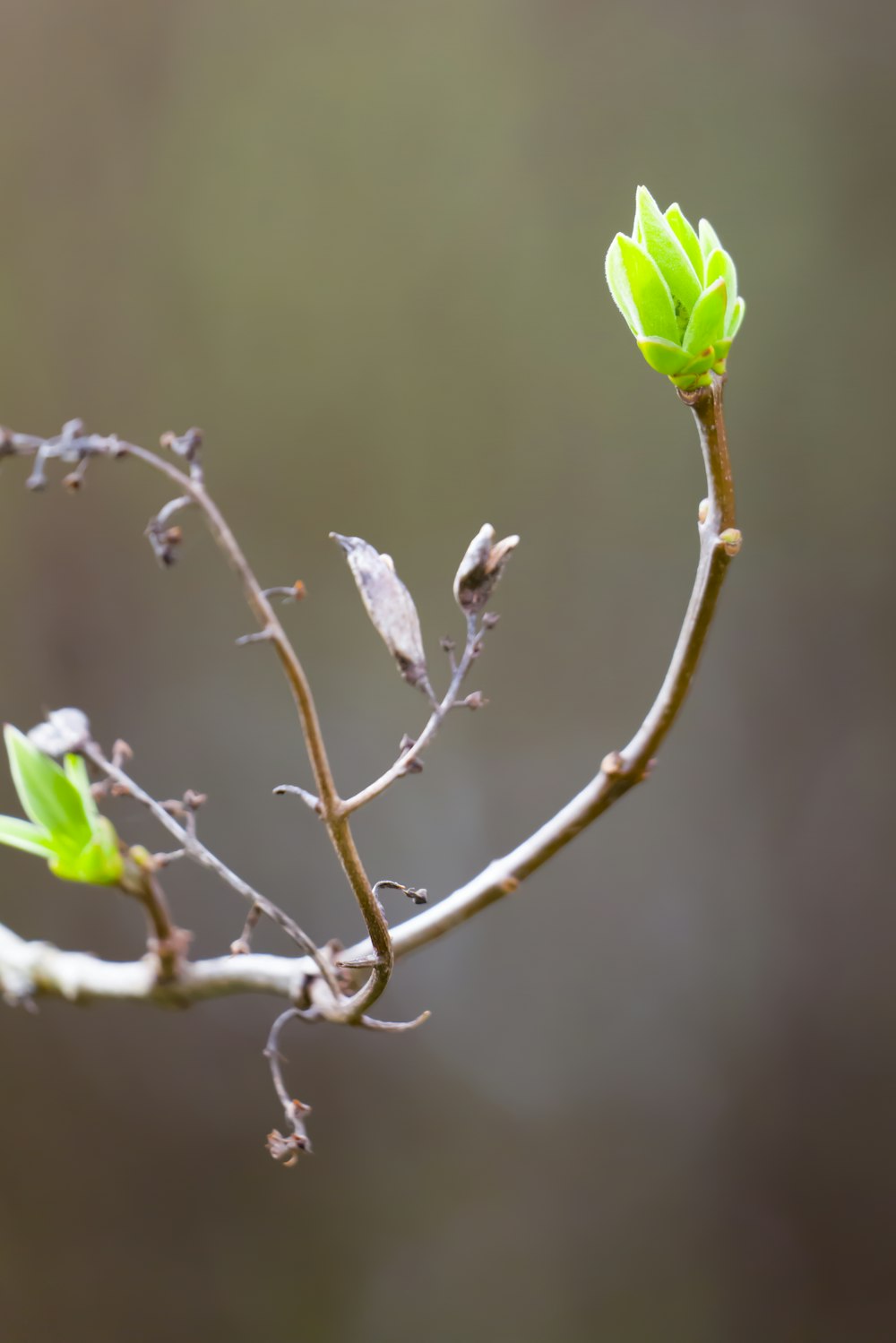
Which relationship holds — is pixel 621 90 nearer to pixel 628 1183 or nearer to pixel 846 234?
pixel 846 234

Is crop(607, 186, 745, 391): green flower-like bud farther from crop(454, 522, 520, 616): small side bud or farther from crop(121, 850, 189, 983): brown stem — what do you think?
crop(121, 850, 189, 983): brown stem

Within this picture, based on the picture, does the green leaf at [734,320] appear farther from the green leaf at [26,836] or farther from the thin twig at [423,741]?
the green leaf at [26,836]

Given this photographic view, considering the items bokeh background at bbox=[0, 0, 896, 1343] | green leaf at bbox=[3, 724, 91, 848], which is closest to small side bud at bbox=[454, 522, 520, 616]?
green leaf at bbox=[3, 724, 91, 848]

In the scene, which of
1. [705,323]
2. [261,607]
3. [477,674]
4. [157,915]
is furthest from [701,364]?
[477,674]

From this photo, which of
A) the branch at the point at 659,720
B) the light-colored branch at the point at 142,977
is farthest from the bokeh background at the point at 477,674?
the branch at the point at 659,720

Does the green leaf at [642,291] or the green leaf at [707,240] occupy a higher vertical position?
the green leaf at [707,240]

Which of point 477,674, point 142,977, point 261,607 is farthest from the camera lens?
point 477,674

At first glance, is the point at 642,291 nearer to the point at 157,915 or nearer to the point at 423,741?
the point at 423,741
